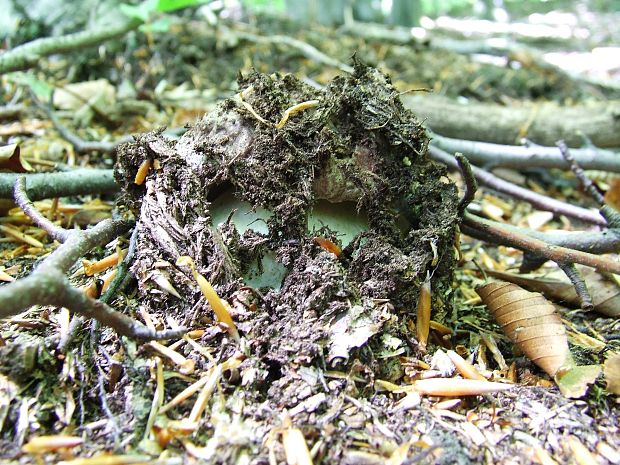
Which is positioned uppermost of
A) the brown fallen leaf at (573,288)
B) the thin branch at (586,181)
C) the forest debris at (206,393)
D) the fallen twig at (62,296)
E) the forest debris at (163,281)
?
the fallen twig at (62,296)

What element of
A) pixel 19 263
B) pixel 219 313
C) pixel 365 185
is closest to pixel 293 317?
pixel 219 313

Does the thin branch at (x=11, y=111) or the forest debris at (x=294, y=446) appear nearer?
the forest debris at (x=294, y=446)

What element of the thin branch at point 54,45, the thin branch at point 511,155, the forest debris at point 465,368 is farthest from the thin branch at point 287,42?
the forest debris at point 465,368

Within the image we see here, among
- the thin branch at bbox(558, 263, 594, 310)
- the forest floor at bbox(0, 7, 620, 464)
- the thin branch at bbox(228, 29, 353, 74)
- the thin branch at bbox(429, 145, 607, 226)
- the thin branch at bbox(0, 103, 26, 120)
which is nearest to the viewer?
the forest floor at bbox(0, 7, 620, 464)

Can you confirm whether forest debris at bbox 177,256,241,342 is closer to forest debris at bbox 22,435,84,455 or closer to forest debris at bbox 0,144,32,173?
forest debris at bbox 22,435,84,455

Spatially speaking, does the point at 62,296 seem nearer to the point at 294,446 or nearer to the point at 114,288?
the point at 114,288

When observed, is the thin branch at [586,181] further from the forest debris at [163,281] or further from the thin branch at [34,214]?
the thin branch at [34,214]

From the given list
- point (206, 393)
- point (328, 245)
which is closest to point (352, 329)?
point (328, 245)

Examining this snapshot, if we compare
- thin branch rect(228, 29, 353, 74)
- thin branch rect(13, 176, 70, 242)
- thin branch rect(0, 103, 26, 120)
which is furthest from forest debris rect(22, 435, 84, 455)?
thin branch rect(228, 29, 353, 74)
